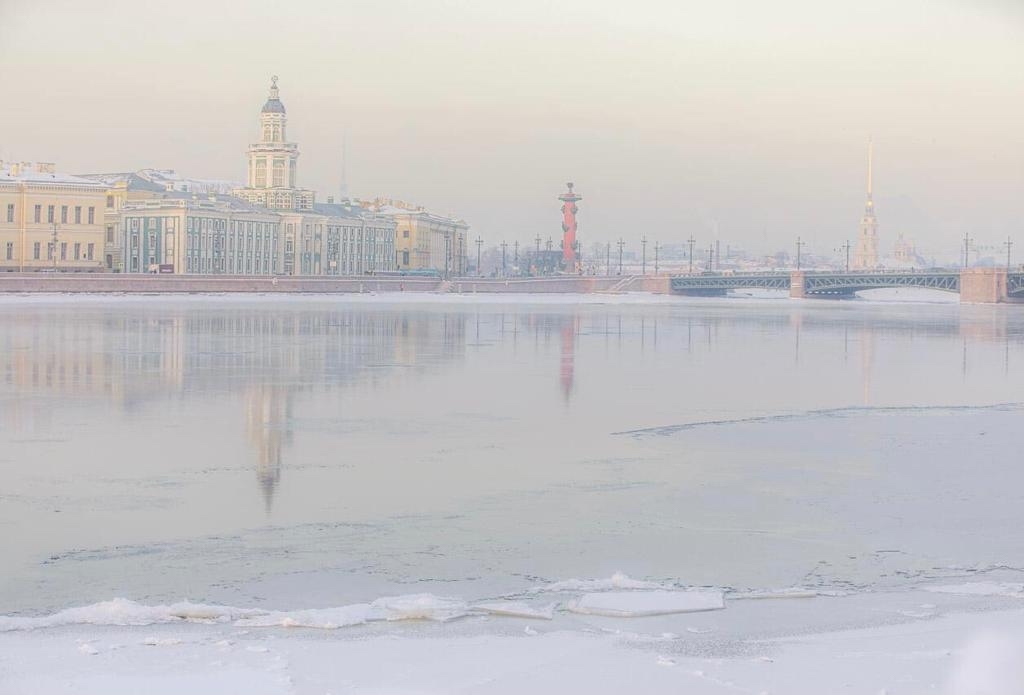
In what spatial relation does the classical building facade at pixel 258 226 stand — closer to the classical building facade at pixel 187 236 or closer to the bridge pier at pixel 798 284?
the classical building facade at pixel 187 236

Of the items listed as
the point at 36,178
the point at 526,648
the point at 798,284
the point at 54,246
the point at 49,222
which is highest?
the point at 36,178

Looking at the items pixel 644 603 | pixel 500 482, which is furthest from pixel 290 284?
pixel 644 603

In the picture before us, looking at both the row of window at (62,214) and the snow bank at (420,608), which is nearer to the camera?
the snow bank at (420,608)

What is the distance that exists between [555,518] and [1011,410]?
889cm

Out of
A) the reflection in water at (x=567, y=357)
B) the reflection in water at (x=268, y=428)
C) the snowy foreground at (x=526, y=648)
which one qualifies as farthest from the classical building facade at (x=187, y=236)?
the snowy foreground at (x=526, y=648)

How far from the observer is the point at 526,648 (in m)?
6.29

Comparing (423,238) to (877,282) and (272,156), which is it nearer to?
(272,156)

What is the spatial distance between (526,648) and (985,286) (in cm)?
7880

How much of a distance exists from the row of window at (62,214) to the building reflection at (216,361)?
118ft

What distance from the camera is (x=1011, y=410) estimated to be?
16.6 m

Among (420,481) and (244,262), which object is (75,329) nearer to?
(420,481)

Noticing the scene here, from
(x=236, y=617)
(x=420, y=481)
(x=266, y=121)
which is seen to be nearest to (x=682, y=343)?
(x=420, y=481)

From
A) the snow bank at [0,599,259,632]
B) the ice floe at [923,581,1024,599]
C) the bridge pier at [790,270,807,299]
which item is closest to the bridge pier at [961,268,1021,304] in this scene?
the bridge pier at [790,270,807,299]

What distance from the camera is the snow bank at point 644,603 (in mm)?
6965
